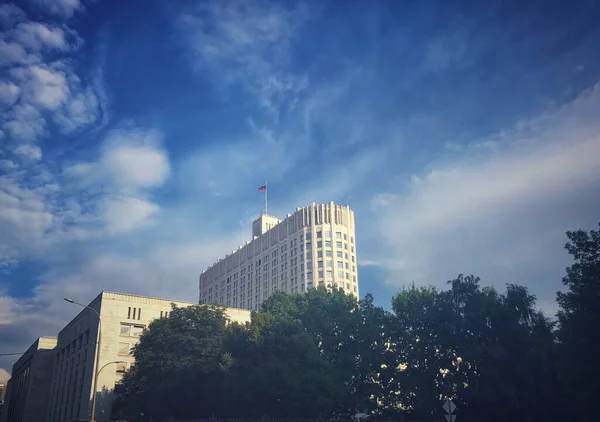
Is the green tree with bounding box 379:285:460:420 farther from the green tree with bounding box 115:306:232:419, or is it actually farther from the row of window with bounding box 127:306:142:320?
the row of window with bounding box 127:306:142:320

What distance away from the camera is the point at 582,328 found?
33469 millimetres

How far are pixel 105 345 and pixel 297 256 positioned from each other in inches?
2560

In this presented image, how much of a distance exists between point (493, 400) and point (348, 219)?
8924cm

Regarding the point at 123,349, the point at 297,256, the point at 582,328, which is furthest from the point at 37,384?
the point at 582,328

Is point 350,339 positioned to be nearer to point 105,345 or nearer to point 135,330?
point 135,330

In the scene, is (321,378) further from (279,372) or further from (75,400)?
(75,400)

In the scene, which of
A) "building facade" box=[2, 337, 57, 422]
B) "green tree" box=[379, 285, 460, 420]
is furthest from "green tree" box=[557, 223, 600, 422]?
"building facade" box=[2, 337, 57, 422]

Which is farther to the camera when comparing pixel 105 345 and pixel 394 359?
pixel 105 345

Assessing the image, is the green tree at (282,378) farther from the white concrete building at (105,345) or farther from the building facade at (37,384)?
the building facade at (37,384)

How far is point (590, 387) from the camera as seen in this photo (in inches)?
1305

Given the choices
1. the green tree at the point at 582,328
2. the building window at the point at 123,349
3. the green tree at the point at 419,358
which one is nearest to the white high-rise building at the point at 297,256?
the building window at the point at 123,349

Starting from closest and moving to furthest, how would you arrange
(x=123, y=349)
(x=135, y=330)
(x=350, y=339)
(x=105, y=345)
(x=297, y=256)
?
1. (x=350, y=339)
2. (x=105, y=345)
3. (x=123, y=349)
4. (x=135, y=330)
5. (x=297, y=256)

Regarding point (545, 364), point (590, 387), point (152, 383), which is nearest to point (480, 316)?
point (545, 364)

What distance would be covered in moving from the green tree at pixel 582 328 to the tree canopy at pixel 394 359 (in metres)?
0.09
